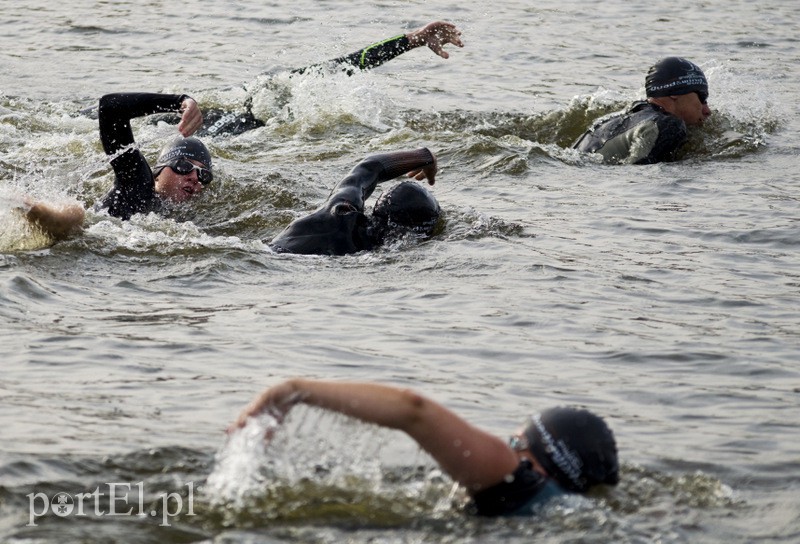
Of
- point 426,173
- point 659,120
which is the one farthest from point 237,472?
point 659,120

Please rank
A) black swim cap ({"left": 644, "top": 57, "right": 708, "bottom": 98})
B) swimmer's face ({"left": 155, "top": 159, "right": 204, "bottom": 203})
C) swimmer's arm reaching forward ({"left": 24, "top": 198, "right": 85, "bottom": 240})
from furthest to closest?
black swim cap ({"left": 644, "top": 57, "right": 708, "bottom": 98}) → swimmer's face ({"left": 155, "top": 159, "right": 204, "bottom": 203}) → swimmer's arm reaching forward ({"left": 24, "top": 198, "right": 85, "bottom": 240})

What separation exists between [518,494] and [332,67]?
9.09 meters

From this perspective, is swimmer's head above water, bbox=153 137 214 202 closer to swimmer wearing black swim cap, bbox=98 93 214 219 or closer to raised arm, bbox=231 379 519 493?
swimmer wearing black swim cap, bbox=98 93 214 219

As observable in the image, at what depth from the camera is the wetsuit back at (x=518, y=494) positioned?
4609 mm

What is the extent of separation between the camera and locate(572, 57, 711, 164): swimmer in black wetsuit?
11547 millimetres

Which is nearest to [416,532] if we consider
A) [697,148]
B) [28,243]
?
[28,243]

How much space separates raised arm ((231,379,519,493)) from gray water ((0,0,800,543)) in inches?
8.2

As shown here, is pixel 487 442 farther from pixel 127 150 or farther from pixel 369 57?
pixel 369 57

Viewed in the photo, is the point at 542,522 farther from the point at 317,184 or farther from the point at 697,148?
the point at 697,148

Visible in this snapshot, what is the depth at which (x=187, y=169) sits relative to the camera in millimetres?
Answer: 9594

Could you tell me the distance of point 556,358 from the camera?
6.63 meters

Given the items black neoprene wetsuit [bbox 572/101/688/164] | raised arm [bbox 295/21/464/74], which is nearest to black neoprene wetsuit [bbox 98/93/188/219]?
raised arm [bbox 295/21/464/74]

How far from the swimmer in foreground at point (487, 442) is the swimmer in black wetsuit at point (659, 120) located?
717 cm

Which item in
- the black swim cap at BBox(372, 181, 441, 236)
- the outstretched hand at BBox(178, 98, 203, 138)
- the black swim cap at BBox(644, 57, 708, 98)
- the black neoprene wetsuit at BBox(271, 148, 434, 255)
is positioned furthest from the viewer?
the black swim cap at BBox(644, 57, 708, 98)
